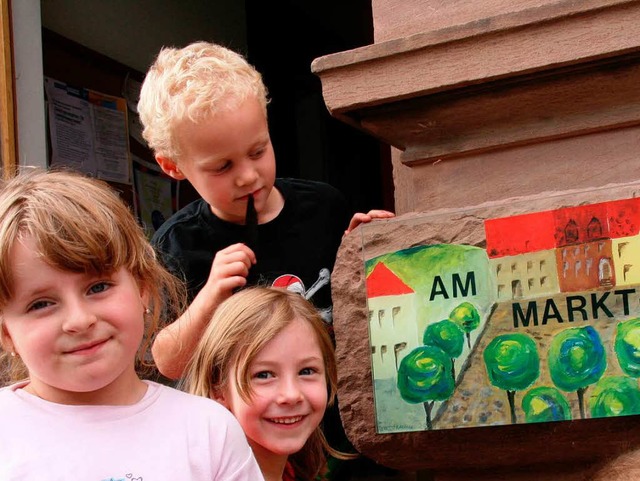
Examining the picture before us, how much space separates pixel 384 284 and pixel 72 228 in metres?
0.62

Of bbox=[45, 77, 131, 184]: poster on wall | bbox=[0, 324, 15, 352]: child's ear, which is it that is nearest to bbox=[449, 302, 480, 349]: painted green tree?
bbox=[0, 324, 15, 352]: child's ear

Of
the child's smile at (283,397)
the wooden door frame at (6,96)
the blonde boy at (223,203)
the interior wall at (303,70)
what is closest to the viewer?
the child's smile at (283,397)

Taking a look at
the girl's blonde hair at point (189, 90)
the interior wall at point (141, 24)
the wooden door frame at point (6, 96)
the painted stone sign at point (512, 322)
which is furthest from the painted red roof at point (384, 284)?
the interior wall at point (141, 24)

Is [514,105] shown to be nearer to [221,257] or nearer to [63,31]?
[221,257]

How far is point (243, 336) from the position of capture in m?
1.93

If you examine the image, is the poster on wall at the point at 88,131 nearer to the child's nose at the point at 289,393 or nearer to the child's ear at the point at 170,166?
the child's ear at the point at 170,166

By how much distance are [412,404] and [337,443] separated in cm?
52

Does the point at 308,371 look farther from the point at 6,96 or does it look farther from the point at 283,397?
the point at 6,96

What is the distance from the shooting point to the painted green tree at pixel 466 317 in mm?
1760

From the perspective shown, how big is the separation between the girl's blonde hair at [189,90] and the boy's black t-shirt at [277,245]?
0.56 feet

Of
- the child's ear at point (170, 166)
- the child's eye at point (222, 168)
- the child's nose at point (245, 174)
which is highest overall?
the child's ear at point (170, 166)

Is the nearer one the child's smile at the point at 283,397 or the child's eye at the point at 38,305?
the child's eye at the point at 38,305

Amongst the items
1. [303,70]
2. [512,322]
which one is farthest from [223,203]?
[303,70]

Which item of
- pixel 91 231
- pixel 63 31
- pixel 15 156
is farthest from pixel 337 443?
pixel 63 31
